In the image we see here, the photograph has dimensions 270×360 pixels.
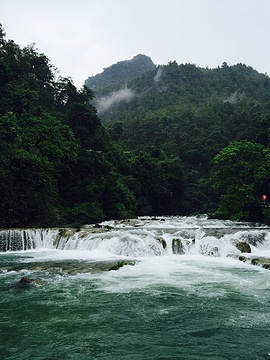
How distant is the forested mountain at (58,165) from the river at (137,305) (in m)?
8.04

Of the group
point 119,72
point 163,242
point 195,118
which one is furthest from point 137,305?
point 119,72

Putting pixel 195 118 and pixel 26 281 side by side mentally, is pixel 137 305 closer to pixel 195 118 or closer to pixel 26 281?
pixel 26 281

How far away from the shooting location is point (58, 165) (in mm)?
26016

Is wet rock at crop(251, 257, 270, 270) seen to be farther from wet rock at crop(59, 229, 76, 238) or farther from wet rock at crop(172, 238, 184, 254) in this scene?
wet rock at crop(59, 229, 76, 238)

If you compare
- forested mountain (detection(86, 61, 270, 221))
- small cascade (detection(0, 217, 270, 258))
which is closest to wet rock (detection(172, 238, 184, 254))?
small cascade (detection(0, 217, 270, 258))

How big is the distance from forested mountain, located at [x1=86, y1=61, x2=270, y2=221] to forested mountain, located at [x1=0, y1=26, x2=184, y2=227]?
20.4 feet

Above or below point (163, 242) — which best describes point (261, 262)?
below

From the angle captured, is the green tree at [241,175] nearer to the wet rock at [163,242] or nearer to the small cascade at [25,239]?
the wet rock at [163,242]

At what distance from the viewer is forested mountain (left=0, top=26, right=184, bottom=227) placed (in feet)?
72.0

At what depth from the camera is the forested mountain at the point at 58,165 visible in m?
22.0

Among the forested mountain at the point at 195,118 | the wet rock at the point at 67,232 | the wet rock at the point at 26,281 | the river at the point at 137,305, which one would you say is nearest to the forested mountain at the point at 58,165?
the wet rock at the point at 67,232

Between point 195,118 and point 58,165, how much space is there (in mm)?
42847

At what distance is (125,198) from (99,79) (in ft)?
479

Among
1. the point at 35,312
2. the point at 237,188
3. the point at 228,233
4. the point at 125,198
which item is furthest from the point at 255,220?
the point at 35,312
